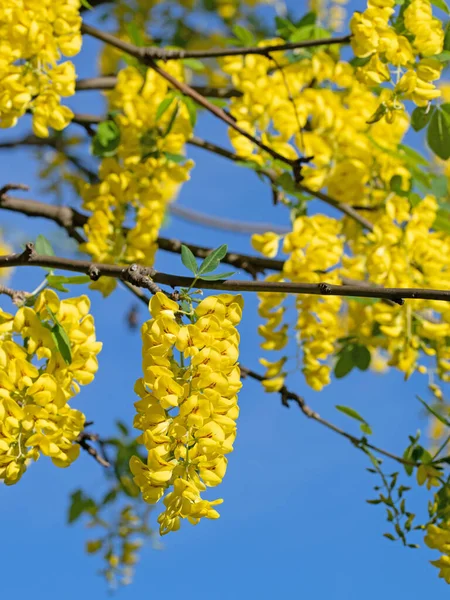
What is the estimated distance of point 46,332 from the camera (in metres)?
1.33

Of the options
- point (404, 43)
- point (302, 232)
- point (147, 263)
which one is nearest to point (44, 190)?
point (147, 263)

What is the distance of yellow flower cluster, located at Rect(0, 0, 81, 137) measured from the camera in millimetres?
1749

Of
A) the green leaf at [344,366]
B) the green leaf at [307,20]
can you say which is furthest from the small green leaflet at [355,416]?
the green leaf at [307,20]

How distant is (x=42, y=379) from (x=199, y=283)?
330 mm

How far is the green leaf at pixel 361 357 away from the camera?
2.34m

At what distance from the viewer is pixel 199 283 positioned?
1.16m

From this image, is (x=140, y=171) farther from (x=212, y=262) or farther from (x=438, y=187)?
(x=212, y=262)

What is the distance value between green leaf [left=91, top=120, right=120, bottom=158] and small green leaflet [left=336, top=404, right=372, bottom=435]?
38.4 inches

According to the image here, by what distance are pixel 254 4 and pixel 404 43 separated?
12.7 ft

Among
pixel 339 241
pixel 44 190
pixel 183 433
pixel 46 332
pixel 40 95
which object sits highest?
pixel 44 190

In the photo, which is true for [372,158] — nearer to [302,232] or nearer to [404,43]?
[302,232]

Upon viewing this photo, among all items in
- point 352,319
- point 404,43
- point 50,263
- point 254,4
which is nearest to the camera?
point 50,263


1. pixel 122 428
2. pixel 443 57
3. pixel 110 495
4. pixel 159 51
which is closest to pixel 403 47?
pixel 443 57

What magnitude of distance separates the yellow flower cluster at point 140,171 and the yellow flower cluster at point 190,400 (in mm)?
1017
